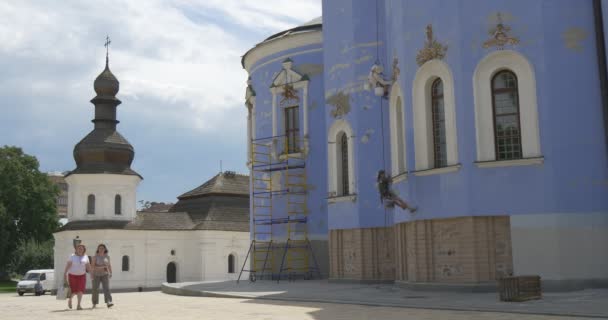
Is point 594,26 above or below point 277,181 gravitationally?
above

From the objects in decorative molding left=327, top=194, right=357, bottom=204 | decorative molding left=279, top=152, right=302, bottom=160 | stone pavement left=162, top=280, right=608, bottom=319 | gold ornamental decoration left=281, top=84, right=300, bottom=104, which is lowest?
stone pavement left=162, top=280, right=608, bottom=319

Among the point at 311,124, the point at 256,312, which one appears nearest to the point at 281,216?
the point at 311,124

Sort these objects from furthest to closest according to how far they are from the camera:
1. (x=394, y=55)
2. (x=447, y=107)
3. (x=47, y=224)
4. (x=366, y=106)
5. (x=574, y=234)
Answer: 1. (x=47, y=224)
2. (x=366, y=106)
3. (x=394, y=55)
4. (x=447, y=107)
5. (x=574, y=234)

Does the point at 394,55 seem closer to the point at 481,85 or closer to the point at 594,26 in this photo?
the point at 481,85

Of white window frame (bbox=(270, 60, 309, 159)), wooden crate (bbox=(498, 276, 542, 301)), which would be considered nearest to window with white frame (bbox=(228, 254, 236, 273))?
white window frame (bbox=(270, 60, 309, 159))

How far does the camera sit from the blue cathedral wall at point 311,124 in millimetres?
31453

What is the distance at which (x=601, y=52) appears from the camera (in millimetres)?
18875

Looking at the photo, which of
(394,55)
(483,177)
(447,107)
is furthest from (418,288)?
(394,55)

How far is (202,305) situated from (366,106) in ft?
34.8

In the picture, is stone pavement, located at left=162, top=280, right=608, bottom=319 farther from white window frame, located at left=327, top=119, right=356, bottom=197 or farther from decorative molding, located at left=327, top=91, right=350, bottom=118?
decorative molding, located at left=327, top=91, right=350, bottom=118

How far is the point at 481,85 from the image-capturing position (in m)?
19.6

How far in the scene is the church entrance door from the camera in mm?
52750

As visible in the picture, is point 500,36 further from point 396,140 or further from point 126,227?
point 126,227

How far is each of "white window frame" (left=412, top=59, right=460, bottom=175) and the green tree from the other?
4724cm
